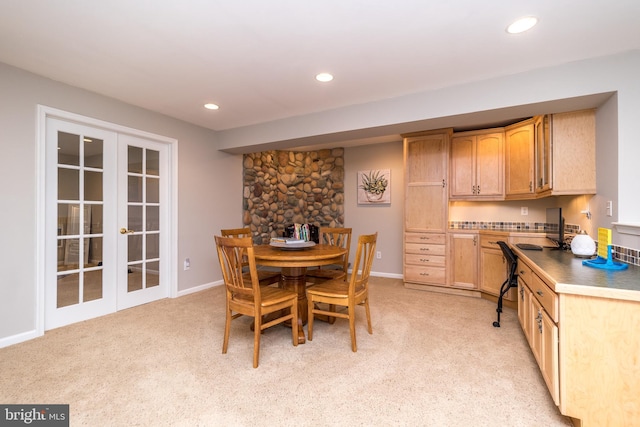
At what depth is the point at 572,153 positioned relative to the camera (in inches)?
110

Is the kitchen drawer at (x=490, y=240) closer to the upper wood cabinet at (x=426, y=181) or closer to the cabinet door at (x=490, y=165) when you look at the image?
the upper wood cabinet at (x=426, y=181)

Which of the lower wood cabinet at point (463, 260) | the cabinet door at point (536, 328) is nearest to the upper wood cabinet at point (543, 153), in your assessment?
the lower wood cabinet at point (463, 260)

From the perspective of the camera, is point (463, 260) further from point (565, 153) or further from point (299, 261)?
point (299, 261)

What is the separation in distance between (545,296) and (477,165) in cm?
262

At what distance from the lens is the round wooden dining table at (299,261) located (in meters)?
2.51

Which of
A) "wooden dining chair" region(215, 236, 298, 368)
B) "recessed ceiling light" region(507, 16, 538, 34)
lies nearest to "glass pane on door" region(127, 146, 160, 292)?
"wooden dining chair" region(215, 236, 298, 368)

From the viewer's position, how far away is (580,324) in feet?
5.10

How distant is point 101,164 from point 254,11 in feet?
8.41

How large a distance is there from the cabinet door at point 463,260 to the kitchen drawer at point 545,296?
177cm

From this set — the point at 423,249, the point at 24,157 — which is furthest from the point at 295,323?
the point at 24,157

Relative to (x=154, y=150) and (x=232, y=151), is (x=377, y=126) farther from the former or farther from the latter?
(x=154, y=150)

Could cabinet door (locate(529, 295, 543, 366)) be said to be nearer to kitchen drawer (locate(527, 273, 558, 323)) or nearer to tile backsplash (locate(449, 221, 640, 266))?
kitchen drawer (locate(527, 273, 558, 323))

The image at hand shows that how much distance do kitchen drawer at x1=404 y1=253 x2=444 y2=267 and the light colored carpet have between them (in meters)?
1.08

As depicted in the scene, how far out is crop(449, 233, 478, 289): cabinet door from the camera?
3.96m
